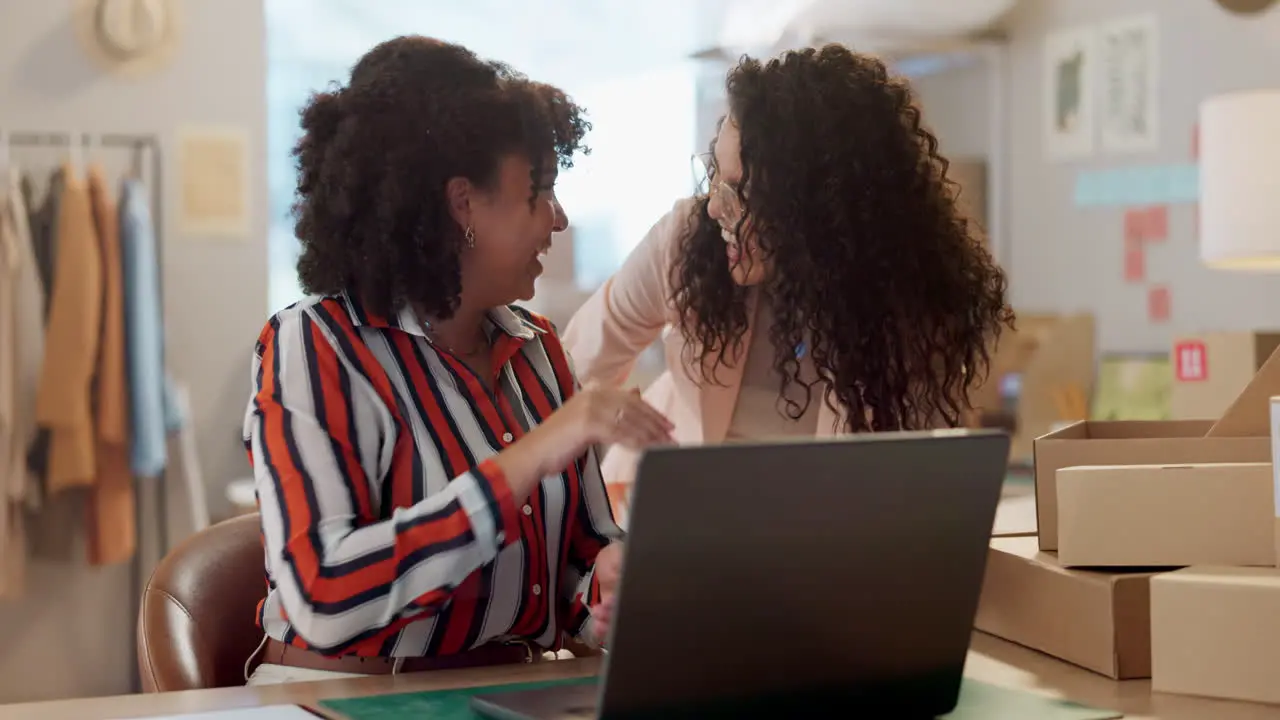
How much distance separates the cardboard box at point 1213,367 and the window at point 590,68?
7.05 feet

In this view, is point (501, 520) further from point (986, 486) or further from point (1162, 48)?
point (1162, 48)

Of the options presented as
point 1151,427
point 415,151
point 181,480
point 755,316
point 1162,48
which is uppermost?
point 1162,48

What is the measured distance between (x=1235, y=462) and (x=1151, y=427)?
0.17 meters

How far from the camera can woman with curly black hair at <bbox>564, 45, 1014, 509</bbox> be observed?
1867 millimetres

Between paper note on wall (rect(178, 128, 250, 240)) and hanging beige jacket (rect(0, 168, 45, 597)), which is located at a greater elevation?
paper note on wall (rect(178, 128, 250, 240))

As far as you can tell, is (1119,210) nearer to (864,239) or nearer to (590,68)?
(590,68)

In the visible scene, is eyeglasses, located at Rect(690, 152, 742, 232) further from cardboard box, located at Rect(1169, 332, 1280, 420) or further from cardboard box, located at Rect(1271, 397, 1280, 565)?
cardboard box, located at Rect(1169, 332, 1280, 420)

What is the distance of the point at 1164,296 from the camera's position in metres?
4.37

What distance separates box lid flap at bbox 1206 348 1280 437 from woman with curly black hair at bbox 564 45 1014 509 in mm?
437

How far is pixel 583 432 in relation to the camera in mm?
1217

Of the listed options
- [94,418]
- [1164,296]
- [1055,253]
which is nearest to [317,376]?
[94,418]

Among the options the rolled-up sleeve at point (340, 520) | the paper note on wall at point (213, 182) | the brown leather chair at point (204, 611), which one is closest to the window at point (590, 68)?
the paper note on wall at point (213, 182)

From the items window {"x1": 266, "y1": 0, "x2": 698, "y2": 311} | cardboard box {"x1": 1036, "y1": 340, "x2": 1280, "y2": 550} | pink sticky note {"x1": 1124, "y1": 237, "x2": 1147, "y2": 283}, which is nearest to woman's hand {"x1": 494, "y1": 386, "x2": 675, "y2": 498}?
cardboard box {"x1": 1036, "y1": 340, "x2": 1280, "y2": 550}

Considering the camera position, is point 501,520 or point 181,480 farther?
point 181,480
